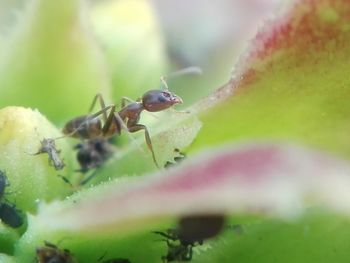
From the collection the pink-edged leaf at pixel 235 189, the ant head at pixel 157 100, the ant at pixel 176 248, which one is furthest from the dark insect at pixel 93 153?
the pink-edged leaf at pixel 235 189

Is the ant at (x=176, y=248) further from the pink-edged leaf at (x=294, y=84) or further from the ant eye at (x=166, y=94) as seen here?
the ant eye at (x=166, y=94)

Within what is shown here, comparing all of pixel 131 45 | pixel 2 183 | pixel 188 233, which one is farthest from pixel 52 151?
pixel 131 45

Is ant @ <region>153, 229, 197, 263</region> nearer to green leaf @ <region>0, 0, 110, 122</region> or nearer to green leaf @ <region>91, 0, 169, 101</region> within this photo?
green leaf @ <region>0, 0, 110, 122</region>

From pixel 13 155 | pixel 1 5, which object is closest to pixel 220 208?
pixel 13 155

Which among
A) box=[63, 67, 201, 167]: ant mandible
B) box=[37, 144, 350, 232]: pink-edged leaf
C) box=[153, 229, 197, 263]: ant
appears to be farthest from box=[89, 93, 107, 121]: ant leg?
box=[37, 144, 350, 232]: pink-edged leaf

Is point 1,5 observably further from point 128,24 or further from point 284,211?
point 284,211

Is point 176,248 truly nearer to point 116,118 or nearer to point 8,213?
point 8,213
